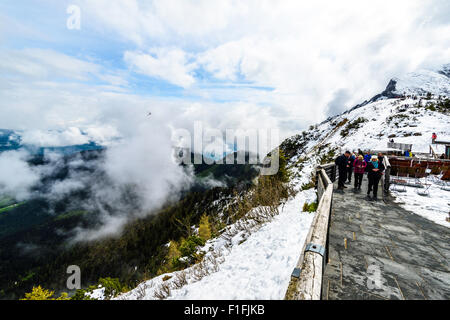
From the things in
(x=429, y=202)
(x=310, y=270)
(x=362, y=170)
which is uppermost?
(x=362, y=170)

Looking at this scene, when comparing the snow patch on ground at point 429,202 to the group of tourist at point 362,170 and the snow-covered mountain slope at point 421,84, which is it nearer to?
the group of tourist at point 362,170

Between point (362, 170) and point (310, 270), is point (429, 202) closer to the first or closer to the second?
point (362, 170)

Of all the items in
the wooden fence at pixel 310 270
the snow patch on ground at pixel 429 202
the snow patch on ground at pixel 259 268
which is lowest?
the snow patch on ground at pixel 259 268

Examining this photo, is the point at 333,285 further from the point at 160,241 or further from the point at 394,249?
the point at 160,241

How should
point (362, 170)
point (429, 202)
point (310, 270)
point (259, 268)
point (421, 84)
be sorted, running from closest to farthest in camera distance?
point (310, 270)
point (259, 268)
point (429, 202)
point (362, 170)
point (421, 84)

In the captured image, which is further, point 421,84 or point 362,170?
point 421,84

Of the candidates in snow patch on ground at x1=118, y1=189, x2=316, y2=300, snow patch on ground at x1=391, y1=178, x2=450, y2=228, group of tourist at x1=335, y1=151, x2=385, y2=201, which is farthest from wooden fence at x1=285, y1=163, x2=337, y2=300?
group of tourist at x1=335, y1=151, x2=385, y2=201

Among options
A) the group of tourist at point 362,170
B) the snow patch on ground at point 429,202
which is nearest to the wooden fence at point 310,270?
the snow patch on ground at point 429,202

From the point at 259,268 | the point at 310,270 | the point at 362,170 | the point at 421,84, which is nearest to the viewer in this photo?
the point at 310,270

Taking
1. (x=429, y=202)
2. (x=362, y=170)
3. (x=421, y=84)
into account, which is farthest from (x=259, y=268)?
(x=421, y=84)

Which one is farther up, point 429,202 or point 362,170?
point 362,170
